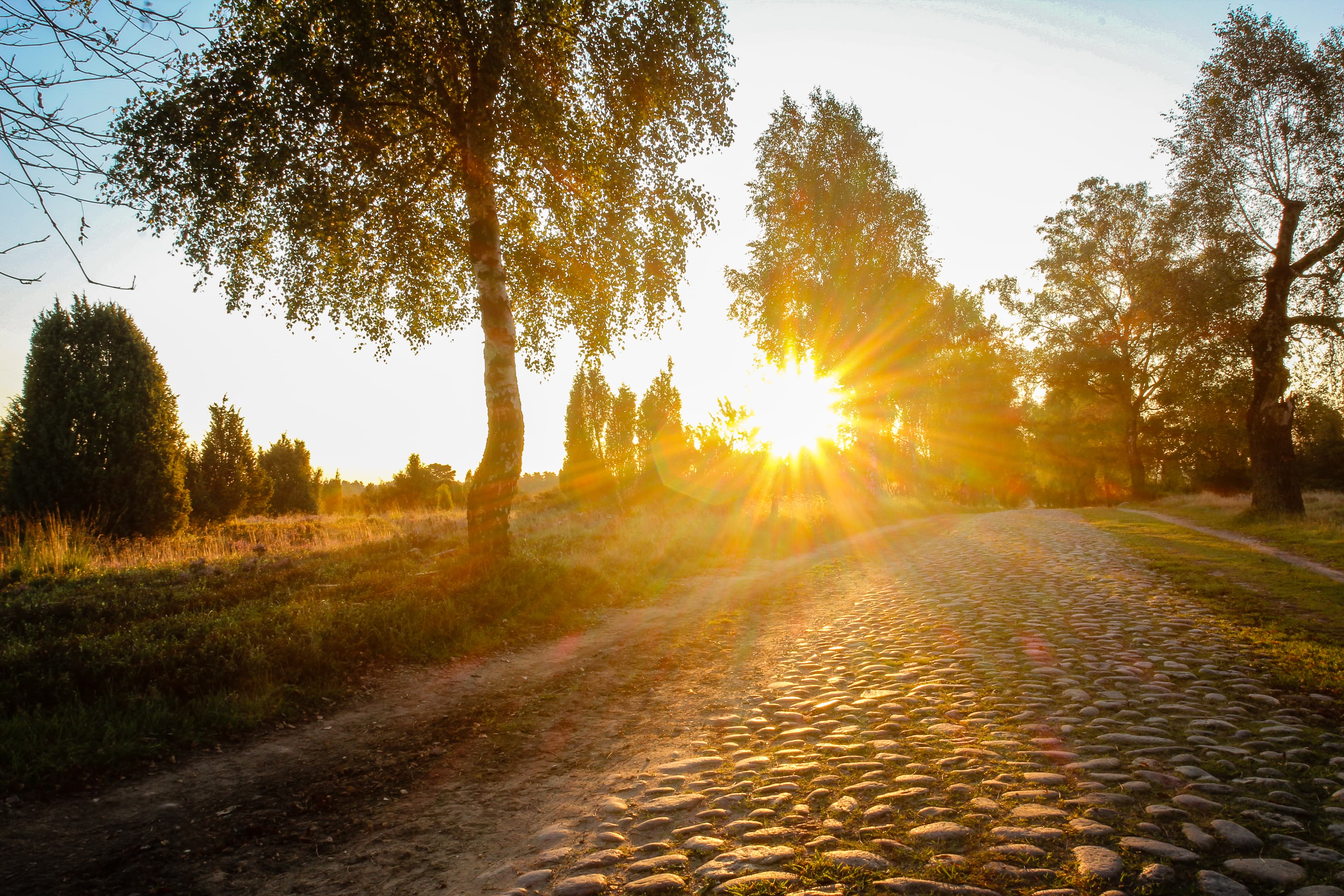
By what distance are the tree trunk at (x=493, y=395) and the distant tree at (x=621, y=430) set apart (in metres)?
36.1

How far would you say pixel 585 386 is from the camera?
166 ft

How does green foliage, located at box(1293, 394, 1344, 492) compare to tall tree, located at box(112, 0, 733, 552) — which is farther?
green foliage, located at box(1293, 394, 1344, 492)

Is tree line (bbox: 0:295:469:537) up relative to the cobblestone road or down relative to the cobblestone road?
up

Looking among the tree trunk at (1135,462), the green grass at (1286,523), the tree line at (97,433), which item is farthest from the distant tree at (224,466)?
the tree trunk at (1135,462)

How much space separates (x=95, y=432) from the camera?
16.9 meters

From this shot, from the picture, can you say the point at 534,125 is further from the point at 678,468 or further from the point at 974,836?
the point at 678,468

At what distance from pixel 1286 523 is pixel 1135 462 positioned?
66.4 feet

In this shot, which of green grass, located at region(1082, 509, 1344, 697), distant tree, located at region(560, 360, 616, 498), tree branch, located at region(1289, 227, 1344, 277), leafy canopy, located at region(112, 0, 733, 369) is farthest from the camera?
distant tree, located at region(560, 360, 616, 498)

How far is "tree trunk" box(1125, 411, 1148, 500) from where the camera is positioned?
31688 mm

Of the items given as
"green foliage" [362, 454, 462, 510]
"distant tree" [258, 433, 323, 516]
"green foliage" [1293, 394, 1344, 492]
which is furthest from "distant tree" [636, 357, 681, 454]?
"green foliage" [1293, 394, 1344, 492]

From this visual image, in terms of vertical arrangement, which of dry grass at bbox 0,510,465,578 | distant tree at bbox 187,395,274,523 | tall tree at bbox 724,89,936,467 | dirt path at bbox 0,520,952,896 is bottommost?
dirt path at bbox 0,520,952,896

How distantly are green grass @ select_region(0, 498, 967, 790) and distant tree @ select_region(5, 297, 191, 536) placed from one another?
2359 millimetres

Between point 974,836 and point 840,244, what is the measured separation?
25.6 meters

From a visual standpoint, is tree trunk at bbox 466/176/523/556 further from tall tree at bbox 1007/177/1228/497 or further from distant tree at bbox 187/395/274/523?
tall tree at bbox 1007/177/1228/497
